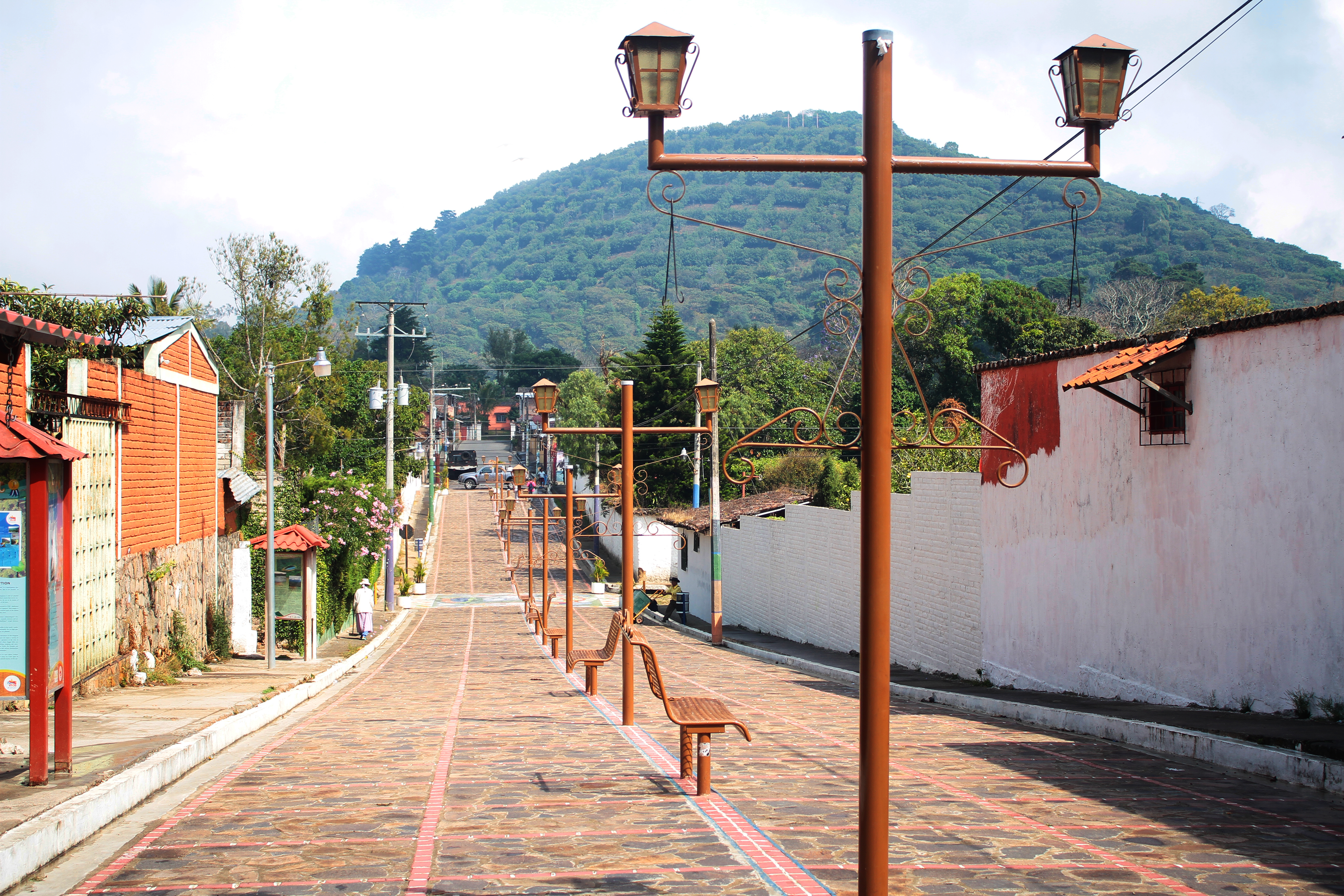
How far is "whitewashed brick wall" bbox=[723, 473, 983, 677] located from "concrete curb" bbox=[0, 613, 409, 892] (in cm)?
705

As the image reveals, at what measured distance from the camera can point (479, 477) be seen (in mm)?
96688

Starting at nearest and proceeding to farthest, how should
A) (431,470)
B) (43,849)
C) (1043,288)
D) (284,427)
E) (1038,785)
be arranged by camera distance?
(43,849)
(1038,785)
(284,427)
(431,470)
(1043,288)

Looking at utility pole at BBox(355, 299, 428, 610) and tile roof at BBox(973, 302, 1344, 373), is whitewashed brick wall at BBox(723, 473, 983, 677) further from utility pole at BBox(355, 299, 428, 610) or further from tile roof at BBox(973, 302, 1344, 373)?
utility pole at BBox(355, 299, 428, 610)

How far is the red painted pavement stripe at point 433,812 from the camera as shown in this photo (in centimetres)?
549

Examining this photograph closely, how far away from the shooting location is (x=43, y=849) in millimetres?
5820

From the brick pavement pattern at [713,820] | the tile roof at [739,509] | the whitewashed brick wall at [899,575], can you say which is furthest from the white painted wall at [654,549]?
the brick pavement pattern at [713,820]

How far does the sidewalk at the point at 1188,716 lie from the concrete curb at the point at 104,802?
26.6 feet

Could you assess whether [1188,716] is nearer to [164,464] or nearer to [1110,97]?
[1110,97]

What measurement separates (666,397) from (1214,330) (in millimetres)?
40003

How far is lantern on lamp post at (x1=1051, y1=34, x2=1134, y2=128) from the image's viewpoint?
5.13m

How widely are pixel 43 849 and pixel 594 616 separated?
32.7m

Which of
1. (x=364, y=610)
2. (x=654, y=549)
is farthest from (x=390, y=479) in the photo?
(x=654, y=549)

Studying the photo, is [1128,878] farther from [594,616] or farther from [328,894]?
[594,616]

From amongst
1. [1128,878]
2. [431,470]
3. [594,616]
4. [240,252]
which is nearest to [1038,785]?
[1128,878]
